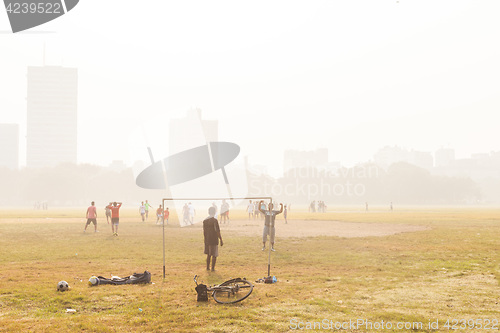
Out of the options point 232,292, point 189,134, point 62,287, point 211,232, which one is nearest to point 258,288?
point 232,292

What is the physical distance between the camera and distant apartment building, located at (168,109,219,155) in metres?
24.0

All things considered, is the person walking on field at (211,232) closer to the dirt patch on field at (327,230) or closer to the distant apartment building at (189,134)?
the distant apartment building at (189,134)

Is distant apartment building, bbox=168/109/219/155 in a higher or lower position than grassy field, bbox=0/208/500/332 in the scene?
higher

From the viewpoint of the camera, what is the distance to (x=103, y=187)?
164500 millimetres

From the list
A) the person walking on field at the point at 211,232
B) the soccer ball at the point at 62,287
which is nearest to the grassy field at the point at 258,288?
the soccer ball at the point at 62,287

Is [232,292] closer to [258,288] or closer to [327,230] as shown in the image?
[258,288]

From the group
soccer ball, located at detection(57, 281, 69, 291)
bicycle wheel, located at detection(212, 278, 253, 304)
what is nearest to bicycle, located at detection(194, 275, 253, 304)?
bicycle wheel, located at detection(212, 278, 253, 304)

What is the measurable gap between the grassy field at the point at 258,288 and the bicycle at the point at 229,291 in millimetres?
265

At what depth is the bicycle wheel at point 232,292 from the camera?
10977 mm

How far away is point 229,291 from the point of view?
11.2 meters

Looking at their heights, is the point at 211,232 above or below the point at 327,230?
above

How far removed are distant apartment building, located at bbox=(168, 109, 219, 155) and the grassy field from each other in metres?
5.82

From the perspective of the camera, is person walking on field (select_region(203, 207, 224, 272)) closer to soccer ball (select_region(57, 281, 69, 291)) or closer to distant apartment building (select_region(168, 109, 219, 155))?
soccer ball (select_region(57, 281, 69, 291))

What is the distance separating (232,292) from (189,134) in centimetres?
1828
